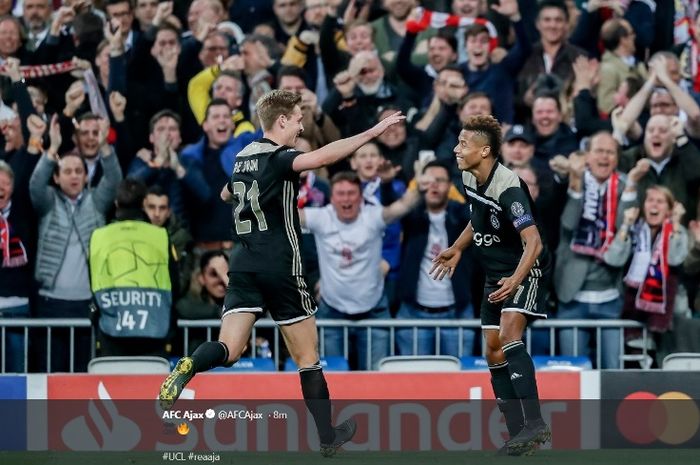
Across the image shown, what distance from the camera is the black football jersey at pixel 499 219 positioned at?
923 cm

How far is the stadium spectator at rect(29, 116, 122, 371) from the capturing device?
13.0m

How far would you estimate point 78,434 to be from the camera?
35.1 feet

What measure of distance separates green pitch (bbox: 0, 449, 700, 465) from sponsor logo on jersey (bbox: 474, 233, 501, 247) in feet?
4.41

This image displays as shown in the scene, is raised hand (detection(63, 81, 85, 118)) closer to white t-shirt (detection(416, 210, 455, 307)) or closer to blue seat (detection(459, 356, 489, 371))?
white t-shirt (detection(416, 210, 455, 307))

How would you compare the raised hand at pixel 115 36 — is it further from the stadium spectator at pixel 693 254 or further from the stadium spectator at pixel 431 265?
the stadium spectator at pixel 693 254

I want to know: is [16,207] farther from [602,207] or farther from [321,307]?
[602,207]

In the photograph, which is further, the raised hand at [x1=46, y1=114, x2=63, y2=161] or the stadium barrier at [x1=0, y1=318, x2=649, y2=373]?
the raised hand at [x1=46, y1=114, x2=63, y2=161]

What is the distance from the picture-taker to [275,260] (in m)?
8.99

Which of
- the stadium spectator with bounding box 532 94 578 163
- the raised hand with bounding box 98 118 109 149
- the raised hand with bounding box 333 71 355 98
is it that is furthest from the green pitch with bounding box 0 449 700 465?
the raised hand with bounding box 333 71 355 98

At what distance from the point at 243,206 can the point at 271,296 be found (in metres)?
0.58

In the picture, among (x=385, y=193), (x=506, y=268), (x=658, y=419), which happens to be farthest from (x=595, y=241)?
(x=506, y=268)

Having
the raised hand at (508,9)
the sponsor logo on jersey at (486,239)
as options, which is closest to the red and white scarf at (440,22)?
the raised hand at (508,9)

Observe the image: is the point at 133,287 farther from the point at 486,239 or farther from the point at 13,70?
the point at 486,239

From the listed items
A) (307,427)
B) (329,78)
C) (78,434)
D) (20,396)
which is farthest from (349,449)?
(329,78)
